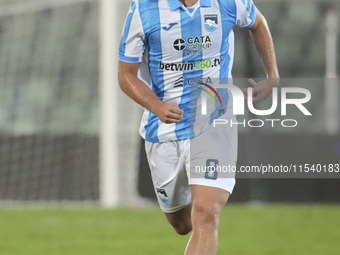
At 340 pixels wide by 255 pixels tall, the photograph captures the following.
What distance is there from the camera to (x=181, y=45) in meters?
4.18

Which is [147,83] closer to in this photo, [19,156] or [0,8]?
[19,156]

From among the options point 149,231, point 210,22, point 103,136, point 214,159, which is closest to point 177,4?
point 210,22

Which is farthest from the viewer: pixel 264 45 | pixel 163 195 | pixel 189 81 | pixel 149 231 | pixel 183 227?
pixel 149 231

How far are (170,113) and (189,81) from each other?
44 centimetres

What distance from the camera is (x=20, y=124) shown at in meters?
11.6

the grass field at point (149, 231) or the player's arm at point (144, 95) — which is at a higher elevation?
the player's arm at point (144, 95)

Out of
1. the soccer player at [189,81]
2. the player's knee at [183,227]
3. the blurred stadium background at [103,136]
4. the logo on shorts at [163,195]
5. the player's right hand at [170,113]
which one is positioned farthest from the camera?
the blurred stadium background at [103,136]

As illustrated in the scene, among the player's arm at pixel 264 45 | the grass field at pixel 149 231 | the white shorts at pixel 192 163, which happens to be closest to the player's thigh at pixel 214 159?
the white shorts at pixel 192 163

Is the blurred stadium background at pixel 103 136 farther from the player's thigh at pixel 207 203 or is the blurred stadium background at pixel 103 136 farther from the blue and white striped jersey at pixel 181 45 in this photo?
the player's thigh at pixel 207 203

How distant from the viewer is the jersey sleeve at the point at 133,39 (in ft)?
13.5

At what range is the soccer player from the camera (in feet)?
13.3

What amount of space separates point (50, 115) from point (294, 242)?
5318 mm

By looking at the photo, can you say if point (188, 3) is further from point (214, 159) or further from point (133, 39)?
point (214, 159)

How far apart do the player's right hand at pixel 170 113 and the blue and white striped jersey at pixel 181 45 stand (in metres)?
0.36
